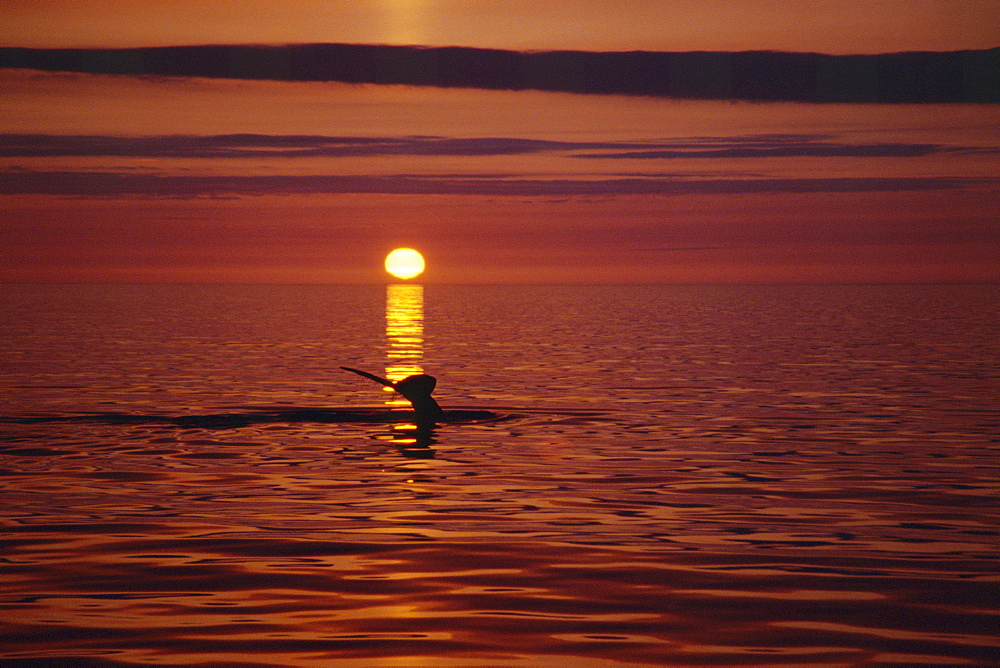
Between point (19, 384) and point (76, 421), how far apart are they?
37.4ft

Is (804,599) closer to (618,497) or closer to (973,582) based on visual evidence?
(973,582)

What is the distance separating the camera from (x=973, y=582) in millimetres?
13219

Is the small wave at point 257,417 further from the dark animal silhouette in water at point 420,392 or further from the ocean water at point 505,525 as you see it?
the dark animal silhouette in water at point 420,392

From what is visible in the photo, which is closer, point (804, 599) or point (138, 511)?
point (804, 599)

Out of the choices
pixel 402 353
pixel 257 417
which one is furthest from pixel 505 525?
pixel 402 353

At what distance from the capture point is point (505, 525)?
16391 mm

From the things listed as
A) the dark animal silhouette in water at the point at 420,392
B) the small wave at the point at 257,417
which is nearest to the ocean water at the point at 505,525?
the small wave at the point at 257,417

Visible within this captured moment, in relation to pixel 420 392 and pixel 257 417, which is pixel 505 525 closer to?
pixel 420 392

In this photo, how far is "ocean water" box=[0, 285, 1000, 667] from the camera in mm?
11195

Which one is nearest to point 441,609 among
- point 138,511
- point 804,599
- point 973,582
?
point 804,599

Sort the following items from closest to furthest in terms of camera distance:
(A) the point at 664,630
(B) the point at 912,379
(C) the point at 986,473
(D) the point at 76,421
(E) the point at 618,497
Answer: (A) the point at 664,630, (E) the point at 618,497, (C) the point at 986,473, (D) the point at 76,421, (B) the point at 912,379

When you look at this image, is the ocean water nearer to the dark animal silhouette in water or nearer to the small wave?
the small wave

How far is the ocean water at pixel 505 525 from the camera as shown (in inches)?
441

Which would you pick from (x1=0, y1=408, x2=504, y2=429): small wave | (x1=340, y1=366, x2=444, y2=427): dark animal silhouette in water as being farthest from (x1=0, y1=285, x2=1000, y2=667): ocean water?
(x1=340, y1=366, x2=444, y2=427): dark animal silhouette in water
